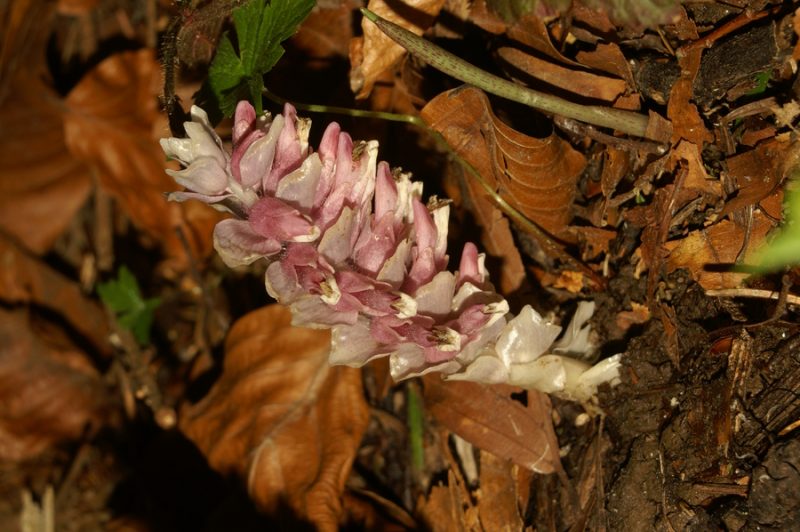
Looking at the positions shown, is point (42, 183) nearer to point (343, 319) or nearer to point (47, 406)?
point (47, 406)

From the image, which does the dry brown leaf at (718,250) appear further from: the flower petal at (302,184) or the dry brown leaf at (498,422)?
the flower petal at (302,184)

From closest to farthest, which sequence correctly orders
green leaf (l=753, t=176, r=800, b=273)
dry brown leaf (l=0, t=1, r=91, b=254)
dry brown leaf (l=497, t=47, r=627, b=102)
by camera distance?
green leaf (l=753, t=176, r=800, b=273) → dry brown leaf (l=497, t=47, r=627, b=102) → dry brown leaf (l=0, t=1, r=91, b=254)

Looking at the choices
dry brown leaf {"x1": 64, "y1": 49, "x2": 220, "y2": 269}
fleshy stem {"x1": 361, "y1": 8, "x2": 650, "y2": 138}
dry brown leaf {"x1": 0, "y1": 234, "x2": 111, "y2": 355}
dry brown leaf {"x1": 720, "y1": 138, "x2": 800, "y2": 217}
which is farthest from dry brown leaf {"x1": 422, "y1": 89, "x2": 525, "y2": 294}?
dry brown leaf {"x1": 0, "y1": 234, "x2": 111, "y2": 355}

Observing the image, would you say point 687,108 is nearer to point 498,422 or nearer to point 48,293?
point 498,422

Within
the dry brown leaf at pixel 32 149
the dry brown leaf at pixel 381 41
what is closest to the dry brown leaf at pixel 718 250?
the dry brown leaf at pixel 381 41

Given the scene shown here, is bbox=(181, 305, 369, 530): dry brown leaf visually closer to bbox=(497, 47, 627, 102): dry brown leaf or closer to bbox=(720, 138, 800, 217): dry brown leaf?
bbox=(497, 47, 627, 102): dry brown leaf

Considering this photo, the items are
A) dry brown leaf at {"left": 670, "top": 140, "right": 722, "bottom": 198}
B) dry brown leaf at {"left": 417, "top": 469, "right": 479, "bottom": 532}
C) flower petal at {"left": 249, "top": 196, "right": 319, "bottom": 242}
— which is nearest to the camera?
flower petal at {"left": 249, "top": 196, "right": 319, "bottom": 242}
